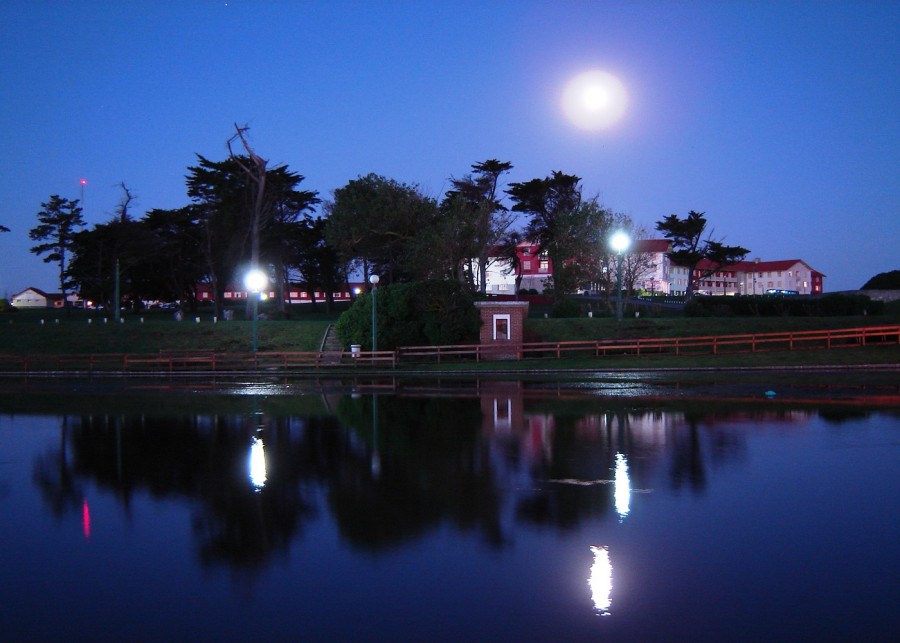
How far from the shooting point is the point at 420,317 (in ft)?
142

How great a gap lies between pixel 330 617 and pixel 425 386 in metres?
22.4

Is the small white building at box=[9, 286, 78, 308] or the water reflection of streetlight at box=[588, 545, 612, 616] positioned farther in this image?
the small white building at box=[9, 286, 78, 308]

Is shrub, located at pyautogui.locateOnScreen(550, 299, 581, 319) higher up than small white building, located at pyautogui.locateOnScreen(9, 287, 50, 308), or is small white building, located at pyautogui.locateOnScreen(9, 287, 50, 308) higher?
small white building, located at pyautogui.locateOnScreen(9, 287, 50, 308)

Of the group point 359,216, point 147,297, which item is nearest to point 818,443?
point 359,216

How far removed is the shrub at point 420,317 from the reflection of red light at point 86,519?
31.9 metres

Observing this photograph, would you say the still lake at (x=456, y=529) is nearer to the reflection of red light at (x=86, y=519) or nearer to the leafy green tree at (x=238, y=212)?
the reflection of red light at (x=86, y=519)

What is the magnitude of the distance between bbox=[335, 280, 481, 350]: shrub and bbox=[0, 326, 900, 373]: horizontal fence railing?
1.42 metres

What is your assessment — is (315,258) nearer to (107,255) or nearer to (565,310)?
(107,255)

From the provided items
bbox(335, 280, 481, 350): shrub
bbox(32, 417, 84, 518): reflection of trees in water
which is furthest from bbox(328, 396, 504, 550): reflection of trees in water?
bbox(335, 280, 481, 350): shrub

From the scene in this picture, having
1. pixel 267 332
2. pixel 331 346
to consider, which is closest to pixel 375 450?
pixel 331 346

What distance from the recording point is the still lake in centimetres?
668

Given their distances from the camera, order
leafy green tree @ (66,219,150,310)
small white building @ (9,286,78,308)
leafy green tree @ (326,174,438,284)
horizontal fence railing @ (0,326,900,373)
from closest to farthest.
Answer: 1. horizontal fence railing @ (0,326,900,373)
2. leafy green tree @ (326,174,438,284)
3. leafy green tree @ (66,219,150,310)
4. small white building @ (9,286,78,308)

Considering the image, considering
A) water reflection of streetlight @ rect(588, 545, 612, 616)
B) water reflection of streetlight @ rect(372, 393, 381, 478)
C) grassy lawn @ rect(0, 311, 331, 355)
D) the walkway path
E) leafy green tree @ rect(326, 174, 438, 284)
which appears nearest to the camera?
water reflection of streetlight @ rect(588, 545, 612, 616)

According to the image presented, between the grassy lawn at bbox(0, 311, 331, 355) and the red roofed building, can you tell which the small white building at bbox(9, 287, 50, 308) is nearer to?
the grassy lawn at bbox(0, 311, 331, 355)
